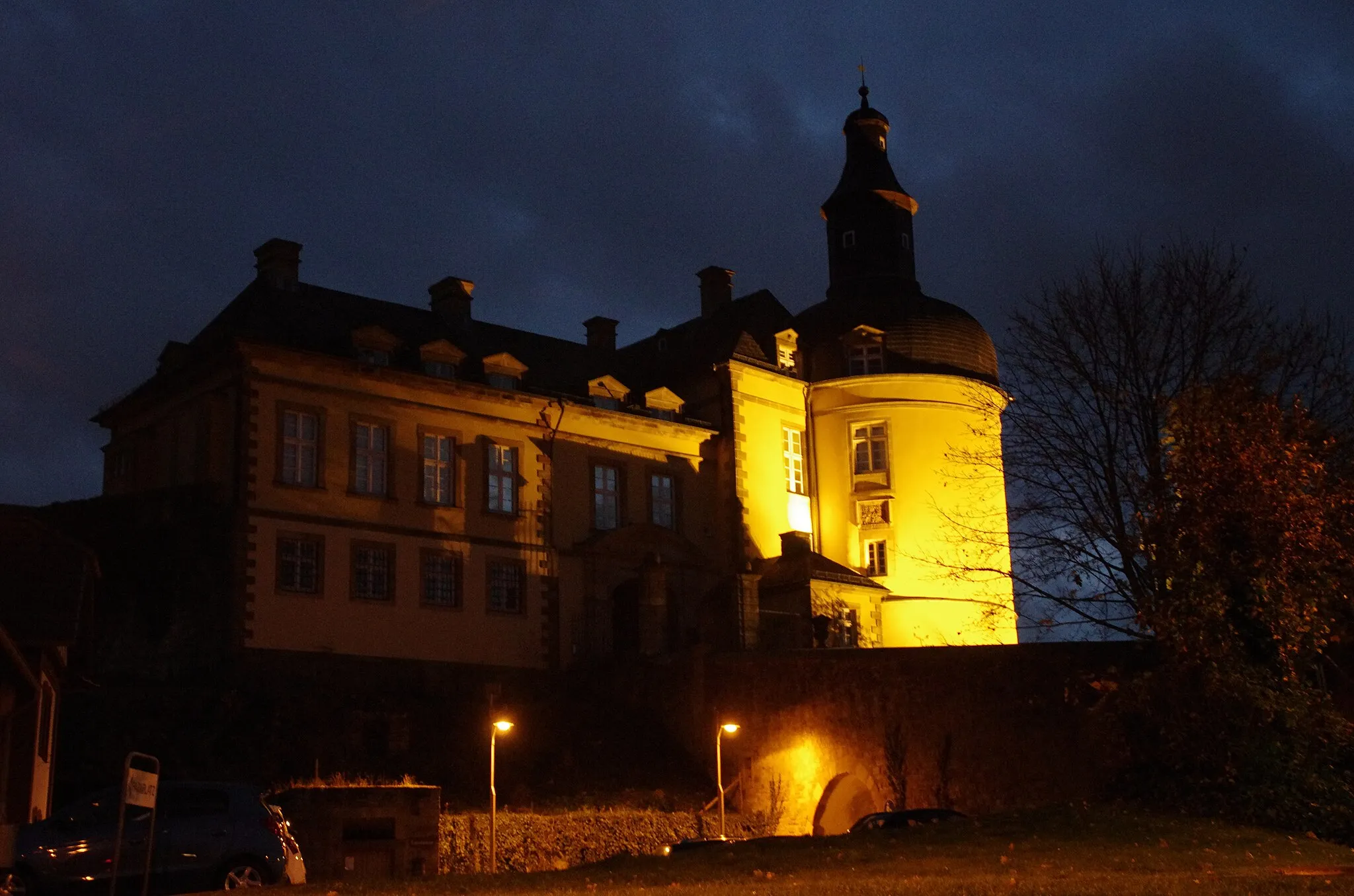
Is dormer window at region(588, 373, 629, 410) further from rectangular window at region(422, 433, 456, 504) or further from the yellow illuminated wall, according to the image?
the yellow illuminated wall

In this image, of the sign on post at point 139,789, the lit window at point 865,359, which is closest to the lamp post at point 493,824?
the sign on post at point 139,789

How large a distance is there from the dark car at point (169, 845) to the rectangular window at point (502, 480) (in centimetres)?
2257

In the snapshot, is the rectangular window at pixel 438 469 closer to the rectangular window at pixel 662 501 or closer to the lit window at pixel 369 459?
the lit window at pixel 369 459

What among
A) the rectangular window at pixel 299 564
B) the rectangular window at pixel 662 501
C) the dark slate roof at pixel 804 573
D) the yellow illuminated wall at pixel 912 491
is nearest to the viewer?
the rectangular window at pixel 299 564

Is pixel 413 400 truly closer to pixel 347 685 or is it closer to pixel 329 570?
pixel 329 570

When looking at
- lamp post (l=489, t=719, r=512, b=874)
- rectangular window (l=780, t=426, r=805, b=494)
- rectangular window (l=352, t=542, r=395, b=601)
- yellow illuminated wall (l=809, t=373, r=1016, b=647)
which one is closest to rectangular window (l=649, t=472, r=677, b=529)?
rectangular window (l=780, t=426, r=805, b=494)

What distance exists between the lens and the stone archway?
3388 centimetres

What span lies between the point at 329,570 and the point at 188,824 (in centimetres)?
1953

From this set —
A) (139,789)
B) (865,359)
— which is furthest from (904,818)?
(865,359)

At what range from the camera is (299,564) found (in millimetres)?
37062

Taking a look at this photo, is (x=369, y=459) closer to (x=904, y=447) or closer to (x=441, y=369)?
(x=441, y=369)

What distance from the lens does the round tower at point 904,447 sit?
45250 millimetres

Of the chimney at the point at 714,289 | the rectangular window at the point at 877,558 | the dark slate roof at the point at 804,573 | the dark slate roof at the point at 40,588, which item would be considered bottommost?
the dark slate roof at the point at 40,588

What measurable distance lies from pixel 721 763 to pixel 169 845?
62.7 feet
